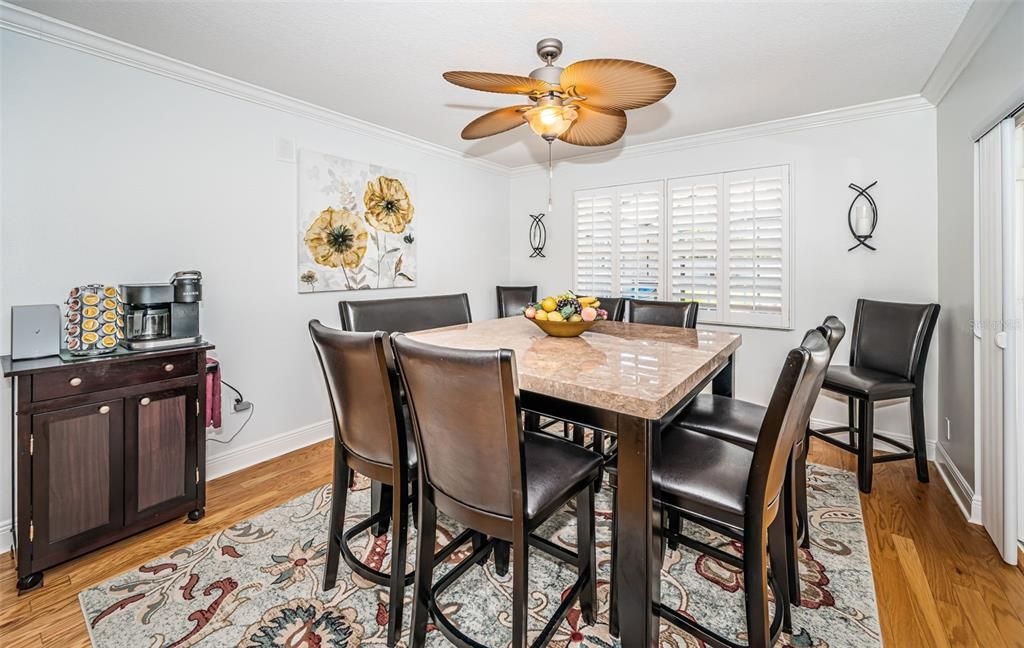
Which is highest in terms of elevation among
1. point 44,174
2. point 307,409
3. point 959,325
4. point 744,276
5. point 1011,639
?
point 44,174

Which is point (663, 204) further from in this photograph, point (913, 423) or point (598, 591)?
point (598, 591)

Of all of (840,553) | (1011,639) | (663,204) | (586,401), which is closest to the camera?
(586,401)

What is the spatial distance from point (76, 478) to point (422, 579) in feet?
5.57

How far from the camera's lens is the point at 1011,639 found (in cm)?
155

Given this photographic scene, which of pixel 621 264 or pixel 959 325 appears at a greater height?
pixel 621 264

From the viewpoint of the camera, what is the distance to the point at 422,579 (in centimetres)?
142

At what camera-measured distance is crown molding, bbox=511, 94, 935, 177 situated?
3.10m

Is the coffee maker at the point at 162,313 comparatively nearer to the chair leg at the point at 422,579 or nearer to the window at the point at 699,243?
the chair leg at the point at 422,579

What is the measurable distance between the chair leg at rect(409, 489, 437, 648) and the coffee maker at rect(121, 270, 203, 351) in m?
1.75

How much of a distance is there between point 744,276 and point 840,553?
90.6 inches

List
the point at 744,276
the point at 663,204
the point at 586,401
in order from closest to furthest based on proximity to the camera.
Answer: the point at 586,401 < the point at 744,276 < the point at 663,204

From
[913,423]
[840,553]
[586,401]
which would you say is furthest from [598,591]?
[913,423]

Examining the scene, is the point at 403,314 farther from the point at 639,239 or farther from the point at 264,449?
the point at 639,239

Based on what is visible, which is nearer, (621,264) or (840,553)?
(840,553)
